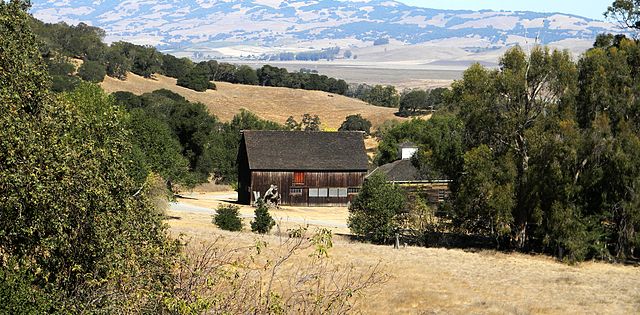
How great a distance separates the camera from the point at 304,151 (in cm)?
6456

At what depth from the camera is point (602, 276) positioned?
33.0m

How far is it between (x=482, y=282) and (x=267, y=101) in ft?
401

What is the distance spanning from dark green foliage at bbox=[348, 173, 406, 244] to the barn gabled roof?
2328 cm

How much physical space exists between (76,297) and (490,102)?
25.9m

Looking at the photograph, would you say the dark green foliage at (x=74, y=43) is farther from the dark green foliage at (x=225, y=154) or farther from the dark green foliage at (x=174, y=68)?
the dark green foliage at (x=225, y=154)

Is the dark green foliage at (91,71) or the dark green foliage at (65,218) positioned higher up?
the dark green foliage at (91,71)

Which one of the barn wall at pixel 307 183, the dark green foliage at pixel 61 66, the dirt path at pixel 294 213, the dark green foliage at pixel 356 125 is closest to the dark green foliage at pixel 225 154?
the dirt path at pixel 294 213

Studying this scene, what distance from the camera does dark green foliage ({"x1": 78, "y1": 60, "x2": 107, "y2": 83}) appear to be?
388 feet

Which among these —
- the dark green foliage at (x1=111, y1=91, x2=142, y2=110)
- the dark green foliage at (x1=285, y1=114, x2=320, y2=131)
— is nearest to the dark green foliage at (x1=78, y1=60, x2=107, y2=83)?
the dark green foliage at (x1=111, y1=91, x2=142, y2=110)

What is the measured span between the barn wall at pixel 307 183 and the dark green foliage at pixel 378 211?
75.5ft

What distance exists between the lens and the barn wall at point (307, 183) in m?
62.7

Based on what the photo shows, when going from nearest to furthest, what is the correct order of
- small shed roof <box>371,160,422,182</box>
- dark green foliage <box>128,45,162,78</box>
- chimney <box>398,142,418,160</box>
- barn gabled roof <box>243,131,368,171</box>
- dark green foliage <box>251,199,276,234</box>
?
dark green foliage <box>251,199,276,234</box> → barn gabled roof <box>243,131,368,171</box> → small shed roof <box>371,160,422,182</box> → chimney <box>398,142,418,160</box> → dark green foliage <box>128,45,162,78</box>

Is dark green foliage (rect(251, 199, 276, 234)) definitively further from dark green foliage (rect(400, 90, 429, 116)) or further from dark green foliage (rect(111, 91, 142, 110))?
dark green foliage (rect(400, 90, 429, 116))

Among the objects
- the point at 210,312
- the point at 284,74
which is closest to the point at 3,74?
the point at 210,312
